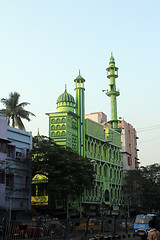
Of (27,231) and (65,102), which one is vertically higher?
(65,102)

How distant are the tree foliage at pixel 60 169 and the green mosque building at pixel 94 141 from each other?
658cm

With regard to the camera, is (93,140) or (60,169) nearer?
(60,169)

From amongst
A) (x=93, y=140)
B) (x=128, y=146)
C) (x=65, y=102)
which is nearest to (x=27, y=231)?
(x=65, y=102)

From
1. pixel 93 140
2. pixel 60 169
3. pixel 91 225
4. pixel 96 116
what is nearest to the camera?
pixel 91 225

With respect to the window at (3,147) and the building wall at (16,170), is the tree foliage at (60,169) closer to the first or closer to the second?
the building wall at (16,170)

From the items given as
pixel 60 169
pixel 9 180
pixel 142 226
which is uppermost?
pixel 60 169

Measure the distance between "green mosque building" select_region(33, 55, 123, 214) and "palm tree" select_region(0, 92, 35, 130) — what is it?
24.0 ft

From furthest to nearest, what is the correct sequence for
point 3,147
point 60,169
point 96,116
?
point 96,116 → point 60,169 → point 3,147

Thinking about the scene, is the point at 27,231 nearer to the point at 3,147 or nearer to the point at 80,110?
the point at 3,147

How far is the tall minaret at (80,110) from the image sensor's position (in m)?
53.8

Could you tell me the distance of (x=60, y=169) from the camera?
39625 mm

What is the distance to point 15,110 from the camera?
45062mm

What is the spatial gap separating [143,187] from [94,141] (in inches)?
489

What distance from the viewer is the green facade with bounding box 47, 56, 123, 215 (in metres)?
51.8
